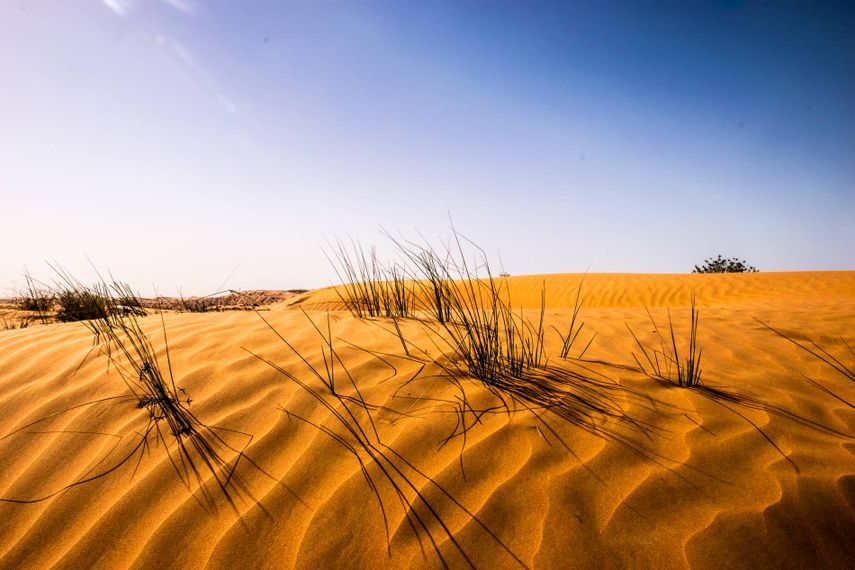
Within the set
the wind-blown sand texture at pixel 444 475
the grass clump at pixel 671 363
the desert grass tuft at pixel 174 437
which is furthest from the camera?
the grass clump at pixel 671 363

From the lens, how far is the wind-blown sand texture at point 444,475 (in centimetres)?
108

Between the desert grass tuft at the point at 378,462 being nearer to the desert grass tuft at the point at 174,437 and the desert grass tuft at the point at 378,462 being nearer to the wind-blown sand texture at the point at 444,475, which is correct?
the wind-blown sand texture at the point at 444,475

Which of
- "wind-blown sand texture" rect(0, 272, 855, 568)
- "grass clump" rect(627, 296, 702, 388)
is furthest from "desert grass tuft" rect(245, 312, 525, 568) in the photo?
"grass clump" rect(627, 296, 702, 388)

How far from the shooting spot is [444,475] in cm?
132

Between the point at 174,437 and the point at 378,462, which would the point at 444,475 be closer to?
the point at 378,462

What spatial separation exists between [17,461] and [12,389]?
80cm

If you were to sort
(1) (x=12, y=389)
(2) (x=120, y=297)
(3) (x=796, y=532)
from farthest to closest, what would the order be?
(2) (x=120, y=297) → (1) (x=12, y=389) → (3) (x=796, y=532)

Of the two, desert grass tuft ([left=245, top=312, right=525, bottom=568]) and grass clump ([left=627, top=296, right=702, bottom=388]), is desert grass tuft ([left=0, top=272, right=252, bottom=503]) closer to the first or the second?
desert grass tuft ([left=245, top=312, right=525, bottom=568])

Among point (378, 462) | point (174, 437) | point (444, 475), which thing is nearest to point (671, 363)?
point (444, 475)

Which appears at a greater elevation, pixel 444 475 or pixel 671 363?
pixel 671 363

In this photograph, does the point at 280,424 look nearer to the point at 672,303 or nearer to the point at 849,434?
the point at 849,434

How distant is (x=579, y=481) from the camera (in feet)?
4.19

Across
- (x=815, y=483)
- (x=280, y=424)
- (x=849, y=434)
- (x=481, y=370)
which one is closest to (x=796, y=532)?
(x=815, y=483)

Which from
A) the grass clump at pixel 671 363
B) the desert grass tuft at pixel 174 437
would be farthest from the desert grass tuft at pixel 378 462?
the grass clump at pixel 671 363
